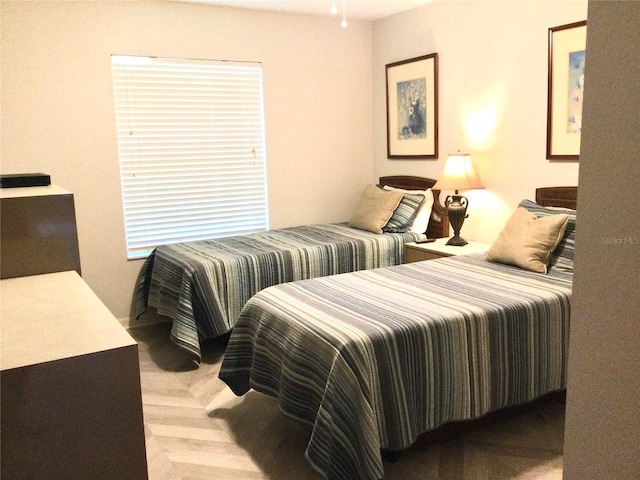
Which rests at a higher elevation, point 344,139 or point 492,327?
point 344,139

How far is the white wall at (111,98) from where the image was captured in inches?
143

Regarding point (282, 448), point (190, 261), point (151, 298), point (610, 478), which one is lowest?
point (282, 448)

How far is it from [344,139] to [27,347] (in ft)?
13.5

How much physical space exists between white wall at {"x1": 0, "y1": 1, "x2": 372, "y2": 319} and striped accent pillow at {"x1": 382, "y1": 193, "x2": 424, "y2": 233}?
2.71 feet

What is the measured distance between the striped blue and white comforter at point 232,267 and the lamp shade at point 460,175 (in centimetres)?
54

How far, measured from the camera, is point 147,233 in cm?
420

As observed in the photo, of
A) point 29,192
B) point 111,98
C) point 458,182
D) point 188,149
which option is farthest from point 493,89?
point 29,192

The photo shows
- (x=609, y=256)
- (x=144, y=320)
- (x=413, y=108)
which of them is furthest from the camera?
(x=413, y=108)

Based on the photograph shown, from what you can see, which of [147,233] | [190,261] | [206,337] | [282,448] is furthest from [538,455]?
[147,233]

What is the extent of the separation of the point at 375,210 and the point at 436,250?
0.77 m

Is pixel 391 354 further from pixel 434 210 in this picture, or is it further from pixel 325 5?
pixel 325 5

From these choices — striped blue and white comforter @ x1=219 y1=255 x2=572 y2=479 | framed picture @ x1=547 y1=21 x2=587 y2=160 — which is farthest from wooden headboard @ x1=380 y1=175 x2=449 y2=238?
striped blue and white comforter @ x1=219 y1=255 x2=572 y2=479

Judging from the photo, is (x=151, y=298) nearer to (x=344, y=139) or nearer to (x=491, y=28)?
(x=344, y=139)

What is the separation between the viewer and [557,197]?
11.4 ft
